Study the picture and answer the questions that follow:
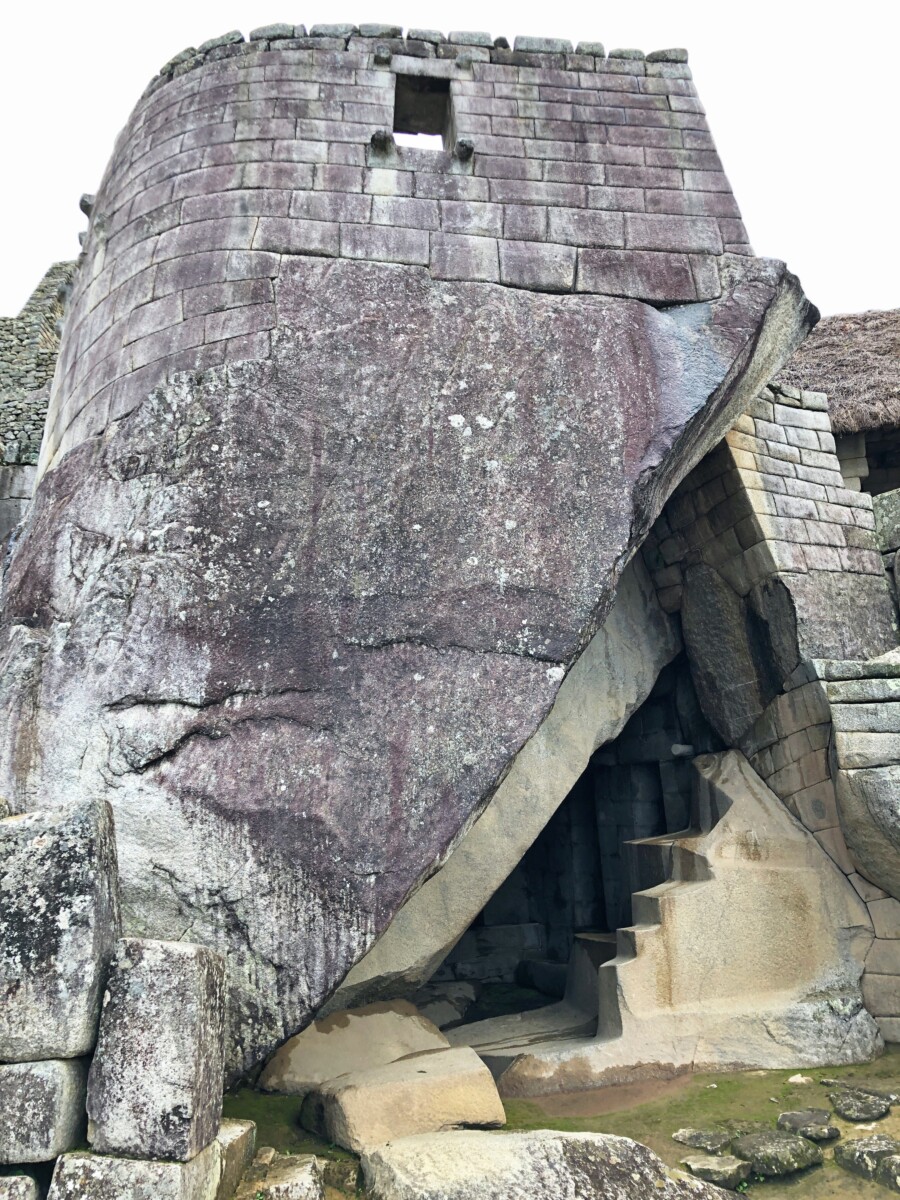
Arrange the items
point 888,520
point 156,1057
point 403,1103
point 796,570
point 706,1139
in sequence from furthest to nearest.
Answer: point 888,520
point 796,570
point 706,1139
point 403,1103
point 156,1057

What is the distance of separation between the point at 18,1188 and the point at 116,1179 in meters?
0.26

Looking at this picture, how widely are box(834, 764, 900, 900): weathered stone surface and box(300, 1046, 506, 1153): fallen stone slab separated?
2.27m

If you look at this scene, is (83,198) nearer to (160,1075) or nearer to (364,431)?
(364,431)

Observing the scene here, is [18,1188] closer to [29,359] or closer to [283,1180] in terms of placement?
[283,1180]

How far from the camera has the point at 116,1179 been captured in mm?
2672

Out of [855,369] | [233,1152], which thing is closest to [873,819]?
[233,1152]

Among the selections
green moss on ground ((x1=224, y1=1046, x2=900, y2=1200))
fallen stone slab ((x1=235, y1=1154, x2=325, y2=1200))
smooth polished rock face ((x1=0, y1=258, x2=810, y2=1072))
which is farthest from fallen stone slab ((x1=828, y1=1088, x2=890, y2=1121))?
fallen stone slab ((x1=235, y1=1154, x2=325, y2=1200))

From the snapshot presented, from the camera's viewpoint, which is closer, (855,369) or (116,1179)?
(116,1179)

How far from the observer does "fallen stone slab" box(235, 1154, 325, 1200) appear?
306 cm

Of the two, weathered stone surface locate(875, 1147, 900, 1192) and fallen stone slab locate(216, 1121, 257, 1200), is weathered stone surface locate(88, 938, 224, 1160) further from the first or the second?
weathered stone surface locate(875, 1147, 900, 1192)

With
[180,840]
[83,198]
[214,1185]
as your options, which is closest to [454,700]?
[180,840]

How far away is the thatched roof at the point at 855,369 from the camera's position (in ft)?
28.2

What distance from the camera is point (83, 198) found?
5887 mm

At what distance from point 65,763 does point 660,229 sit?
3.85 m
